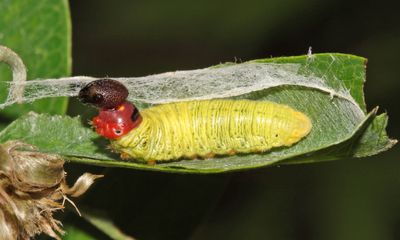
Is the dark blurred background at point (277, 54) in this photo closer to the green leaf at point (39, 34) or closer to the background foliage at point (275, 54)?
the background foliage at point (275, 54)

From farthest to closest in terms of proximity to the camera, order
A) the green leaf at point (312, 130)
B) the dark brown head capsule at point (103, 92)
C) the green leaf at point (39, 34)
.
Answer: the green leaf at point (39, 34) < the dark brown head capsule at point (103, 92) < the green leaf at point (312, 130)

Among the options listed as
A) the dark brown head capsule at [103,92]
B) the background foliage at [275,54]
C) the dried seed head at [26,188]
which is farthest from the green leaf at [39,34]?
the background foliage at [275,54]

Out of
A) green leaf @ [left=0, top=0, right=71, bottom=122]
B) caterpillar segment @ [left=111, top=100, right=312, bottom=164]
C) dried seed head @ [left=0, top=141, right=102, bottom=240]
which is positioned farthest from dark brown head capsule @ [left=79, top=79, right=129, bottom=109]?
green leaf @ [left=0, top=0, right=71, bottom=122]

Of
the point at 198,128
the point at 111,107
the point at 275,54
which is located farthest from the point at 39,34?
the point at 275,54

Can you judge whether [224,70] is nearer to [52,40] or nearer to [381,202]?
[52,40]

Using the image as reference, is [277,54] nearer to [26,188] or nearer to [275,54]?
[275,54]

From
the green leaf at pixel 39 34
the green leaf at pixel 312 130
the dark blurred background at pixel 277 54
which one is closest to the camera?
the green leaf at pixel 312 130

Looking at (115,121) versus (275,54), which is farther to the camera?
(275,54)
